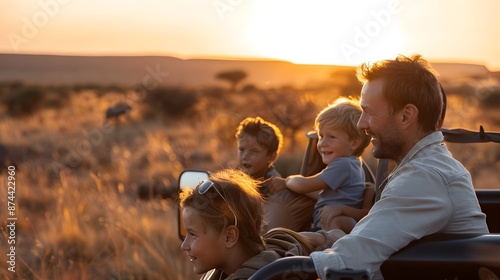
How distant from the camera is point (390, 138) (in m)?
3.59

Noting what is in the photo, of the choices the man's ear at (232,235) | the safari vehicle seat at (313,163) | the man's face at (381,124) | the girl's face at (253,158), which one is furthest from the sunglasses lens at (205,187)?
the girl's face at (253,158)

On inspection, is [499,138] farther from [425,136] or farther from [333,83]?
[333,83]

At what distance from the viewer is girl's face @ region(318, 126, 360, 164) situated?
5254mm

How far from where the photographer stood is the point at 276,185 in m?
5.18

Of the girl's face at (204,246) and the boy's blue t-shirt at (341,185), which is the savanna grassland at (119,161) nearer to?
the boy's blue t-shirt at (341,185)

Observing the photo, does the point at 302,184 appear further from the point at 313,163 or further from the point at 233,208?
the point at 233,208

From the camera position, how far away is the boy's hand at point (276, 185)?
517 cm

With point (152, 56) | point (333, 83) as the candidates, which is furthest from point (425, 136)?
point (152, 56)

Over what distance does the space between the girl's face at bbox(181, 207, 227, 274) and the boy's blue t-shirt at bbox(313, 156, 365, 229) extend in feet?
4.77

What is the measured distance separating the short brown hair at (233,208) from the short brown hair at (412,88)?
2.09 ft

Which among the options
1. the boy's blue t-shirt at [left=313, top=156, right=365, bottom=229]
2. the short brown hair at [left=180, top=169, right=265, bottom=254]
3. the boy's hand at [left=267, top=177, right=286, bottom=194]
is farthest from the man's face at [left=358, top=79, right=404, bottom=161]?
the boy's hand at [left=267, top=177, right=286, bottom=194]

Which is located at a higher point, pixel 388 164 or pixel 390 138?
pixel 390 138

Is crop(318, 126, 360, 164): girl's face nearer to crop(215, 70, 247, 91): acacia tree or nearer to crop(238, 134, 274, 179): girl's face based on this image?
crop(238, 134, 274, 179): girl's face

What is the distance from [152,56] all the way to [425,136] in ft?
224
